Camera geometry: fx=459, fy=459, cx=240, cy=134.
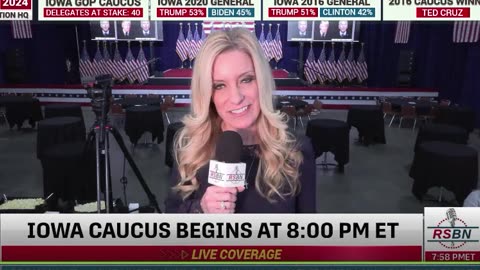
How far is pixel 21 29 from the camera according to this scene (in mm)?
15586

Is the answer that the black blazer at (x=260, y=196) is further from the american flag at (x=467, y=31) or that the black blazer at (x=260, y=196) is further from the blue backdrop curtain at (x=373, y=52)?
the blue backdrop curtain at (x=373, y=52)

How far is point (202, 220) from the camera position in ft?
7.33

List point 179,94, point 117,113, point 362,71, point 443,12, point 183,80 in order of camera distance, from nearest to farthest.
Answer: point 443,12, point 117,113, point 179,94, point 183,80, point 362,71

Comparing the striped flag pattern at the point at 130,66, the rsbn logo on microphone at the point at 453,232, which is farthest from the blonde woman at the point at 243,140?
the striped flag pattern at the point at 130,66

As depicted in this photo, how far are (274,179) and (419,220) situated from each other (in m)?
0.90

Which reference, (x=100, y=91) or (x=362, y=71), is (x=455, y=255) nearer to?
(x=100, y=91)

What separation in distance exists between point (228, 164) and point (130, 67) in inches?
681

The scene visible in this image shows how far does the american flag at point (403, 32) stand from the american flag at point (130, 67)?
9.95m

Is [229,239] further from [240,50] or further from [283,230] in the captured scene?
[240,50]

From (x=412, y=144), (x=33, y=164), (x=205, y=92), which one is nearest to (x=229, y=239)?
(x=205, y=92)

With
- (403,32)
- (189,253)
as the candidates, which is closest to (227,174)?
(189,253)

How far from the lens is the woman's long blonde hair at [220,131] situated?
1.91m

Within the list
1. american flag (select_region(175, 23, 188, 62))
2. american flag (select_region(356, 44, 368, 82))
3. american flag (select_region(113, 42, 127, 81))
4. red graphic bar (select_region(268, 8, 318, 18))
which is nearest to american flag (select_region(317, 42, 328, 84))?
american flag (select_region(356, 44, 368, 82))

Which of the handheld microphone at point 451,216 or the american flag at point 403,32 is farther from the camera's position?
the american flag at point 403,32
